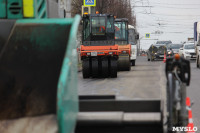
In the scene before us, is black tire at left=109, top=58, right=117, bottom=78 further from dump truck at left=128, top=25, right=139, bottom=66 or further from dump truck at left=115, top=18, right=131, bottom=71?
dump truck at left=128, top=25, right=139, bottom=66

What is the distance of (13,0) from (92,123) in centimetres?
279

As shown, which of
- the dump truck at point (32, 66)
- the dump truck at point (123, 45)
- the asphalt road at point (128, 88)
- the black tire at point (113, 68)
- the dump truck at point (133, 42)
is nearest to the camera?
the dump truck at point (32, 66)

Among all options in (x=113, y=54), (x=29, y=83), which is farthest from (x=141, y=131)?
(x=113, y=54)

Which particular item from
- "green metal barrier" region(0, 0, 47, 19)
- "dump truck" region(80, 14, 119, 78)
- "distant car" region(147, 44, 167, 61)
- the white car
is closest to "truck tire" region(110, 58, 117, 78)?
"dump truck" region(80, 14, 119, 78)

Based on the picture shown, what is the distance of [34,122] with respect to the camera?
577 cm

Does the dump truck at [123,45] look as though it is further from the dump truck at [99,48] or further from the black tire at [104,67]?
the black tire at [104,67]

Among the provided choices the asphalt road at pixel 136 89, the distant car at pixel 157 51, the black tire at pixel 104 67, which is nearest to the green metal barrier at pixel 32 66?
the asphalt road at pixel 136 89

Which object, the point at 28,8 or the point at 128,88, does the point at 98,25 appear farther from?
the point at 28,8

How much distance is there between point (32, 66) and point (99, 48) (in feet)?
42.3

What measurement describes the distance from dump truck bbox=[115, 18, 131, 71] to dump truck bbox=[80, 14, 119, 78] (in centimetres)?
451

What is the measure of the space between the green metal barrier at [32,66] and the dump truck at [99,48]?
1247 cm

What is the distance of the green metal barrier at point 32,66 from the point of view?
617cm

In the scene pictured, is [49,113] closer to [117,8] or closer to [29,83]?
[29,83]

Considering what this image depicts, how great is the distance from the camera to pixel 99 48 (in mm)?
19203
